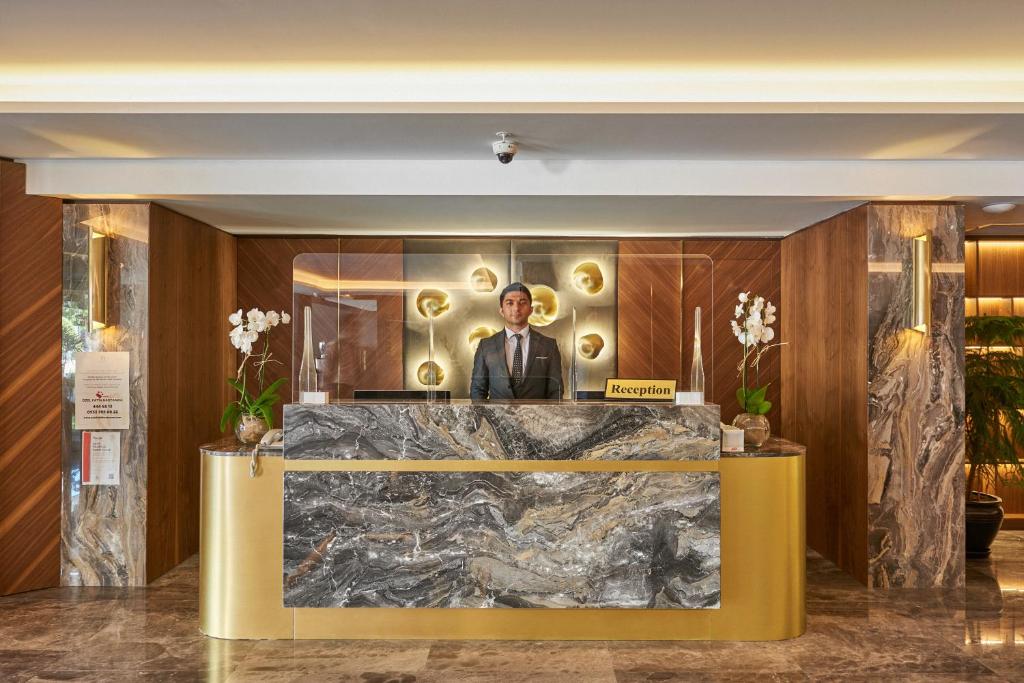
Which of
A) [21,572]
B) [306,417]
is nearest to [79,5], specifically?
[306,417]

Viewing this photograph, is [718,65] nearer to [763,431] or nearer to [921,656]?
[763,431]

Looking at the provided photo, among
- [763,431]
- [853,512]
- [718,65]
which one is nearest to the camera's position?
[718,65]

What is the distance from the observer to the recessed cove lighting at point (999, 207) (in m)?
4.57

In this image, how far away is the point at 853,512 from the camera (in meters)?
4.82

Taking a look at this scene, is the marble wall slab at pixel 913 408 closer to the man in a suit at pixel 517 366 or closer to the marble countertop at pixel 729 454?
the marble countertop at pixel 729 454

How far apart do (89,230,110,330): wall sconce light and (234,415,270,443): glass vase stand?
4.57 feet

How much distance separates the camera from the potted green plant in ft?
16.9

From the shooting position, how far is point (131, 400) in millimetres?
4691

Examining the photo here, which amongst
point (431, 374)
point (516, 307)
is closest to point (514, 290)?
point (516, 307)

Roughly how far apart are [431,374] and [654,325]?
3.69 ft

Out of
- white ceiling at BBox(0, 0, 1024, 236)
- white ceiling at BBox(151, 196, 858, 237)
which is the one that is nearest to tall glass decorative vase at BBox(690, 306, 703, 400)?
white ceiling at BBox(0, 0, 1024, 236)

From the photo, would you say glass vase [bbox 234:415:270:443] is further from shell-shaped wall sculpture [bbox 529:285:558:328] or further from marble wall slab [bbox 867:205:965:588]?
marble wall slab [bbox 867:205:965:588]

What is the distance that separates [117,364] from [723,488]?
3722 millimetres

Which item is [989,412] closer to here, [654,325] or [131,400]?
[654,325]
